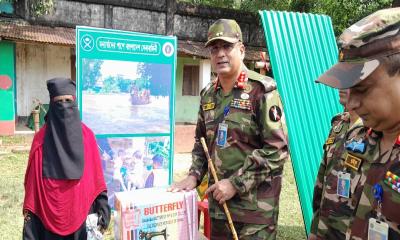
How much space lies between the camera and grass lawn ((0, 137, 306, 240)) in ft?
12.7

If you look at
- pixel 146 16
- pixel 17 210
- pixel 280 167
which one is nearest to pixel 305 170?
pixel 280 167

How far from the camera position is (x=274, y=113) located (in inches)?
75.4

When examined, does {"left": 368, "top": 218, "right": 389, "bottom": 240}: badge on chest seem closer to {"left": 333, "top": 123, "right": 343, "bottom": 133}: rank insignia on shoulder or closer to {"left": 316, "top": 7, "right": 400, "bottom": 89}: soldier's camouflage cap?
{"left": 316, "top": 7, "right": 400, "bottom": 89}: soldier's camouflage cap

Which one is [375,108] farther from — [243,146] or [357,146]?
[243,146]

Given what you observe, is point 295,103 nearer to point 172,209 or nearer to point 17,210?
point 172,209

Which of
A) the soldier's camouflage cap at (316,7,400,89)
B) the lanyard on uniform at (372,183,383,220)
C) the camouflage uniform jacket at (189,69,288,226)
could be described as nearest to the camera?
the soldier's camouflage cap at (316,7,400,89)

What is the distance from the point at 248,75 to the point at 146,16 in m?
9.87

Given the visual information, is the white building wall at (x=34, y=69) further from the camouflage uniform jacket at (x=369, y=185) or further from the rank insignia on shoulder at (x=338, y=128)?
the camouflage uniform jacket at (x=369, y=185)

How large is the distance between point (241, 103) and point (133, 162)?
64.8 inches

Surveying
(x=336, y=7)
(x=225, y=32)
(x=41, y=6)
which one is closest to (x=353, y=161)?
(x=225, y=32)

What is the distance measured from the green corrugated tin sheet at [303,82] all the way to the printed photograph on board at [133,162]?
1.17m

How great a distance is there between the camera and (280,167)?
195 cm

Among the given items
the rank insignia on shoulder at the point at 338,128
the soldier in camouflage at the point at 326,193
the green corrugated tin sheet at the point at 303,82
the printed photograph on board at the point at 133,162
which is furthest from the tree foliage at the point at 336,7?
the soldier in camouflage at the point at 326,193

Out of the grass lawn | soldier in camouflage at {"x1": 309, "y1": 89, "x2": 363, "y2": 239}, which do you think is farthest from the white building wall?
soldier in camouflage at {"x1": 309, "y1": 89, "x2": 363, "y2": 239}
